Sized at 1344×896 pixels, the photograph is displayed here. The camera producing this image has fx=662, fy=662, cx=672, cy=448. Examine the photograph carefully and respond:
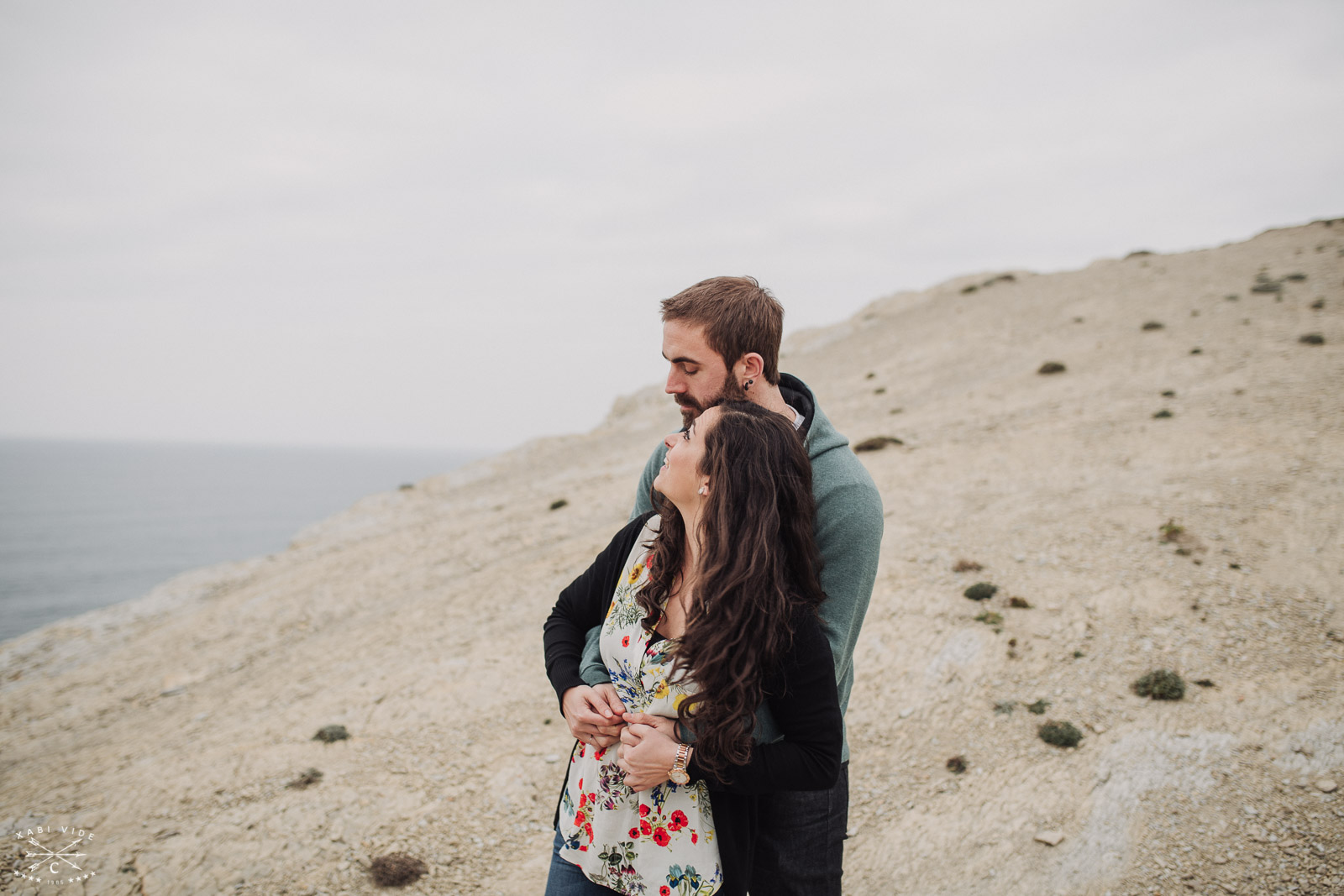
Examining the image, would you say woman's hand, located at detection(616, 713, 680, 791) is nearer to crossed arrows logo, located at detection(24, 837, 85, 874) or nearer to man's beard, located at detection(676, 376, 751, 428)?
man's beard, located at detection(676, 376, 751, 428)

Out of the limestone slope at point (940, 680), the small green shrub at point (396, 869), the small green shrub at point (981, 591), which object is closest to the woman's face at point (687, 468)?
the limestone slope at point (940, 680)

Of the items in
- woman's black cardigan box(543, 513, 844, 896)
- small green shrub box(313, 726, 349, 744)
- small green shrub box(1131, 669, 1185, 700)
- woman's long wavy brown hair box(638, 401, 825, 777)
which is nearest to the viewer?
woman's long wavy brown hair box(638, 401, 825, 777)

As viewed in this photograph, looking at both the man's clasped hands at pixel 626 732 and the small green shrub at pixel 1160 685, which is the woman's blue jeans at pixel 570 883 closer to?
the man's clasped hands at pixel 626 732

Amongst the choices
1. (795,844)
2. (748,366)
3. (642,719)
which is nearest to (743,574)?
(642,719)

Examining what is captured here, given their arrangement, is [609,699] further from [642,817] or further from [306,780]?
[306,780]

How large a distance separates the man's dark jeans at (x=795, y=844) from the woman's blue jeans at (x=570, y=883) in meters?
0.77

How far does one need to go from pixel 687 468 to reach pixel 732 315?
875 mm

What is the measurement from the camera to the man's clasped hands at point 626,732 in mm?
2686

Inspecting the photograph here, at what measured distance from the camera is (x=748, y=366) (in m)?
3.40

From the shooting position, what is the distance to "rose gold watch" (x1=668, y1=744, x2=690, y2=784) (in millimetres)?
2693

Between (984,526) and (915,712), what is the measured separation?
6872mm

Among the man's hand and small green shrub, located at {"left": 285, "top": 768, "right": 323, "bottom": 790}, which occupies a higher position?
the man's hand

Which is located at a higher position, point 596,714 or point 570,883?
point 596,714

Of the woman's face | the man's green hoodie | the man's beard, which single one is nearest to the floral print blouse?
the man's green hoodie
